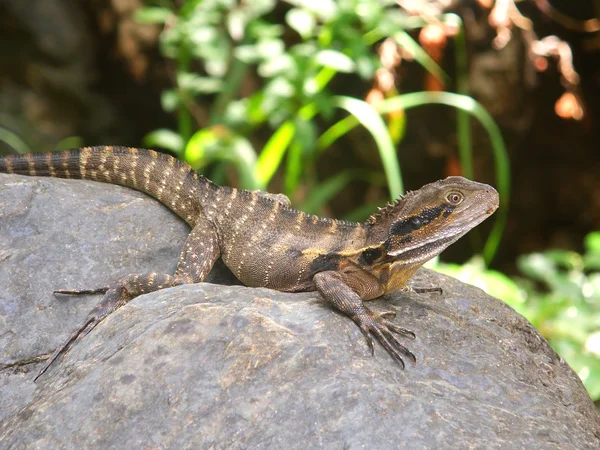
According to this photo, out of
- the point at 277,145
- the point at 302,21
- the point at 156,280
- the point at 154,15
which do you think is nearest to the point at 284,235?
the point at 156,280

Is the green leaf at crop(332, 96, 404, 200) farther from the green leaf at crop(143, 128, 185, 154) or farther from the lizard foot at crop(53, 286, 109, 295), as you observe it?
the lizard foot at crop(53, 286, 109, 295)

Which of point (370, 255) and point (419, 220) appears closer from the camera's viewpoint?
point (419, 220)

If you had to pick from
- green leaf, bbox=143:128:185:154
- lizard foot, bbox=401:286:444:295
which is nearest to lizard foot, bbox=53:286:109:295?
lizard foot, bbox=401:286:444:295

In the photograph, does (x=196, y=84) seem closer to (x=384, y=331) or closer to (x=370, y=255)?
(x=370, y=255)

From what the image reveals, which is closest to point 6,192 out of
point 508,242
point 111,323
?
point 111,323

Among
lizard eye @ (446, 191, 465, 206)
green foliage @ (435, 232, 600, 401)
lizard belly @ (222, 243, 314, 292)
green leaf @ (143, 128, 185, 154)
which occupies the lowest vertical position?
green foliage @ (435, 232, 600, 401)

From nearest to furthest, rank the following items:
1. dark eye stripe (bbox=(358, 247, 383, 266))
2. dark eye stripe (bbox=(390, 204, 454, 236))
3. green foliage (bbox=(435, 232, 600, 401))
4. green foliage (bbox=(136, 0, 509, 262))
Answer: dark eye stripe (bbox=(390, 204, 454, 236)) → dark eye stripe (bbox=(358, 247, 383, 266)) → green foliage (bbox=(435, 232, 600, 401)) → green foliage (bbox=(136, 0, 509, 262))
